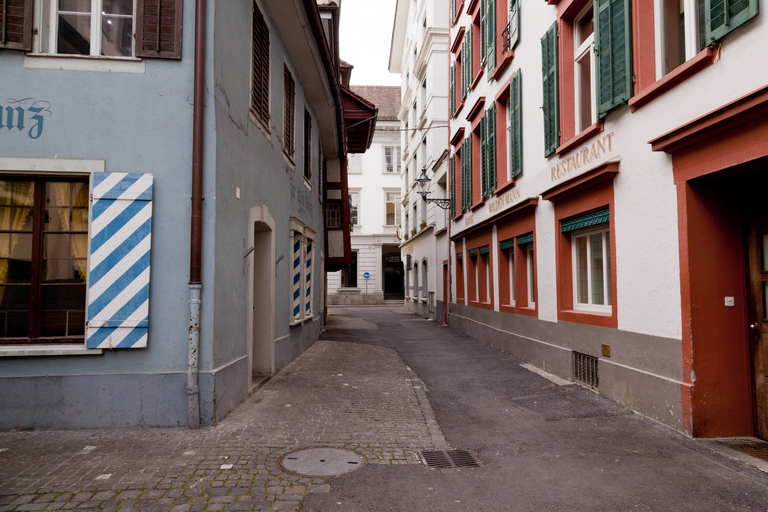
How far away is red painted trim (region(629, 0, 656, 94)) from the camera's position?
6527 millimetres

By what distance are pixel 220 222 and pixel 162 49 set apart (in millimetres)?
1985

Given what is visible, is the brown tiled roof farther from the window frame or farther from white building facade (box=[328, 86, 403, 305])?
the window frame

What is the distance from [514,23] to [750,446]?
9463 mm

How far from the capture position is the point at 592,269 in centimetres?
848

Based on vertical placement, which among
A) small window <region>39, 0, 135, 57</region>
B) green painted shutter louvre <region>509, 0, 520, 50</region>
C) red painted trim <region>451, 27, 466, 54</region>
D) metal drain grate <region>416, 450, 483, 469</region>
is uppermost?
red painted trim <region>451, 27, 466, 54</region>

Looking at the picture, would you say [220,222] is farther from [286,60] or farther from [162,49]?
[286,60]

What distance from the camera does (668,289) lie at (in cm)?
603

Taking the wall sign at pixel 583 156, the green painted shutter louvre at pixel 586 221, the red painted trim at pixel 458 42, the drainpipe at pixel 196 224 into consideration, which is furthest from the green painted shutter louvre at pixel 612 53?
the red painted trim at pixel 458 42

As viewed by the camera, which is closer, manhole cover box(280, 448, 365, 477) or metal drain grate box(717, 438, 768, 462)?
manhole cover box(280, 448, 365, 477)

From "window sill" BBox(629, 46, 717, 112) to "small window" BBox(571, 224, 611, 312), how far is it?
6.59ft

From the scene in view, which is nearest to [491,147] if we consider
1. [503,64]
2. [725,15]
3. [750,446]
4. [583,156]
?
[503,64]

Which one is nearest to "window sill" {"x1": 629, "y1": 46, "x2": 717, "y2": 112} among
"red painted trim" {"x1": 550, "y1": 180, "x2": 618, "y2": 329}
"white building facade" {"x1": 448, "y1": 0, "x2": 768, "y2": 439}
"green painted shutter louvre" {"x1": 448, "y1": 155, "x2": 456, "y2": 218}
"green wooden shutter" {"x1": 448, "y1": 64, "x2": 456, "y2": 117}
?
"white building facade" {"x1": 448, "y1": 0, "x2": 768, "y2": 439}

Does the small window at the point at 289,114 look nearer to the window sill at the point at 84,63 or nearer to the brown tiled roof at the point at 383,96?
the window sill at the point at 84,63

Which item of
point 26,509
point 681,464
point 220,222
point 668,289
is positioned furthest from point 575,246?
point 26,509
